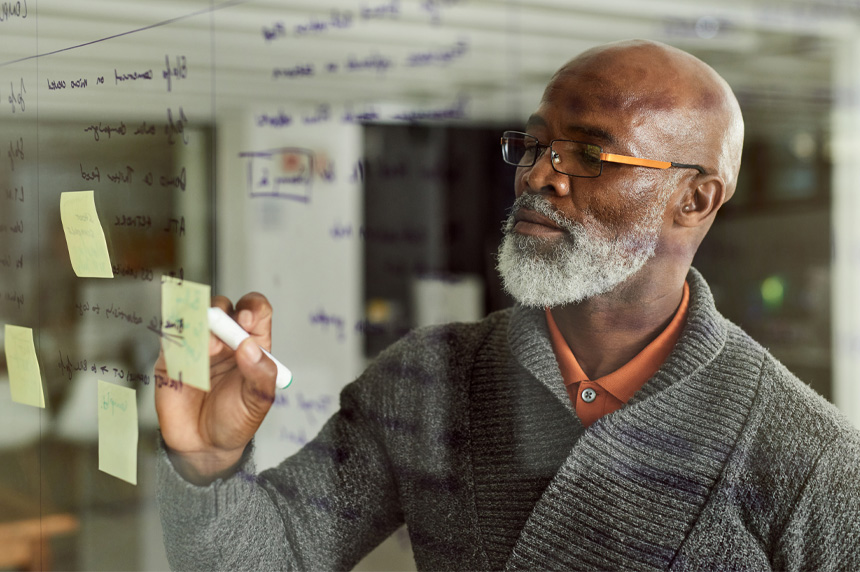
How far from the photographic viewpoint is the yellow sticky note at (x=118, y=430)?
1.09 m

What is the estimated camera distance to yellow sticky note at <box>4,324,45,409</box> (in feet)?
4.07

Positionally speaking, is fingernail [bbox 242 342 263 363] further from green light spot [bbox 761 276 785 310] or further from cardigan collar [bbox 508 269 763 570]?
green light spot [bbox 761 276 785 310]

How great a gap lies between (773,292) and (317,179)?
56cm

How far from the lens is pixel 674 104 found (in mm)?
711

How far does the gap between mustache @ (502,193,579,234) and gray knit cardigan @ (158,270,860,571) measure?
0.39 ft

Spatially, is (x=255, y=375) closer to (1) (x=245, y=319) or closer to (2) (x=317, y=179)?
(1) (x=245, y=319)

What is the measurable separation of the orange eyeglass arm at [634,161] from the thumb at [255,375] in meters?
0.42

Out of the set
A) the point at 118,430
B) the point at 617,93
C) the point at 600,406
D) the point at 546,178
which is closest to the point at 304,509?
the point at 118,430

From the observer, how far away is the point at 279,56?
1.08 metres

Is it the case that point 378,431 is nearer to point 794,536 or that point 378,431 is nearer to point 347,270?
point 347,270

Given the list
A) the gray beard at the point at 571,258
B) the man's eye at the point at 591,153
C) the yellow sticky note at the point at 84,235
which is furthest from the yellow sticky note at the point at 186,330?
the man's eye at the point at 591,153

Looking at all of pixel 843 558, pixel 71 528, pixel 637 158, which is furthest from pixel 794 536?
pixel 71 528

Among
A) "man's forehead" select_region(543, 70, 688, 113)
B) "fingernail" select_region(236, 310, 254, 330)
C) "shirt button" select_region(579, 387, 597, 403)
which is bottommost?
"shirt button" select_region(579, 387, 597, 403)

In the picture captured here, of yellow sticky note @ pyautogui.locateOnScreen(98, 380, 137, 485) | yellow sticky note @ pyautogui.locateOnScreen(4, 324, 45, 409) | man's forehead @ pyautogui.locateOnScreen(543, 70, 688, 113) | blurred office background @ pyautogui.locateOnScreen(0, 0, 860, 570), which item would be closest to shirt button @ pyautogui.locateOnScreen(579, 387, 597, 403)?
blurred office background @ pyautogui.locateOnScreen(0, 0, 860, 570)
